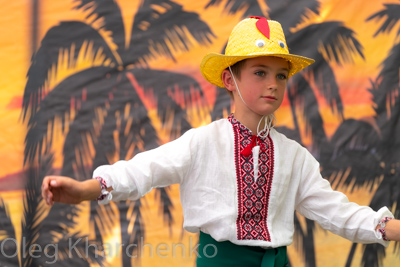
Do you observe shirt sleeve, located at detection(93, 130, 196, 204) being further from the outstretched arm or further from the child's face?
the child's face

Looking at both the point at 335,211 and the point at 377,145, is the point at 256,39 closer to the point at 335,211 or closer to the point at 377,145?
the point at 335,211

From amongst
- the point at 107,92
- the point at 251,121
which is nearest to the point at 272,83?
the point at 251,121

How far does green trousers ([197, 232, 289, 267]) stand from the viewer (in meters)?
1.84

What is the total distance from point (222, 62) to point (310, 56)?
1043 mm

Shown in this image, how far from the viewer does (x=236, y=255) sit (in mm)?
1836

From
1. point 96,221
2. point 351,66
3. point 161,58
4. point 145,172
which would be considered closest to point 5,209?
point 96,221

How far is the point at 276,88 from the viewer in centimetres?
187

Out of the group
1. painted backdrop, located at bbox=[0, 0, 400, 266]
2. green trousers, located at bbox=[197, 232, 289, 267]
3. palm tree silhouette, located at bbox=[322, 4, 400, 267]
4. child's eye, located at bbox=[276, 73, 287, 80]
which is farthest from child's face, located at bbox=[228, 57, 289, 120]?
palm tree silhouette, located at bbox=[322, 4, 400, 267]

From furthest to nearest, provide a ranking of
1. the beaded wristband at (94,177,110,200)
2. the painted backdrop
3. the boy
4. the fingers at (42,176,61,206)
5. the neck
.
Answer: the painted backdrop, the neck, the boy, the beaded wristband at (94,177,110,200), the fingers at (42,176,61,206)

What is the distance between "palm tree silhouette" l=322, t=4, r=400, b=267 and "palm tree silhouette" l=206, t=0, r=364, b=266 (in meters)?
0.10

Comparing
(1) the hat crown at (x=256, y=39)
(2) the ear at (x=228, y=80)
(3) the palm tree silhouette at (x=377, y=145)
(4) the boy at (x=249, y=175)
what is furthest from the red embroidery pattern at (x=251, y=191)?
(3) the palm tree silhouette at (x=377, y=145)

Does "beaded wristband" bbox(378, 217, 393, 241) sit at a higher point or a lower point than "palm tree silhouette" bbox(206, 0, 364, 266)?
lower

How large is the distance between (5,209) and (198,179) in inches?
53.3

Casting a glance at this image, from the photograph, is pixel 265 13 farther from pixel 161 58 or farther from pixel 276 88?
pixel 276 88
